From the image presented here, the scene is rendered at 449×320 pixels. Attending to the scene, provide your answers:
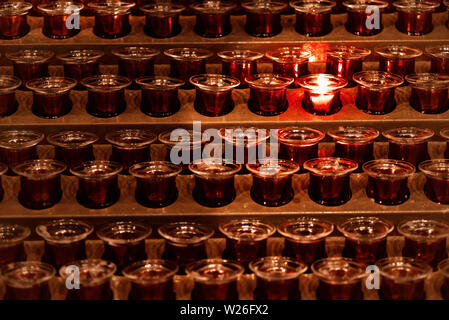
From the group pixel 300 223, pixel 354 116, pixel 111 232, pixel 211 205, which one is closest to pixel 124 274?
pixel 111 232

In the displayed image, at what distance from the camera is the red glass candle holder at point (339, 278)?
5.62 ft

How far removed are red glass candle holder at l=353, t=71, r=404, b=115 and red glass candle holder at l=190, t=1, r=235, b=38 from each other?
355 millimetres

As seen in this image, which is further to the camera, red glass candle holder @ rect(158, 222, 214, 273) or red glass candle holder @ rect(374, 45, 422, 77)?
red glass candle holder @ rect(374, 45, 422, 77)

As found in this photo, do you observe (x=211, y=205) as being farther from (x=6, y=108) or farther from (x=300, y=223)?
(x=6, y=108)

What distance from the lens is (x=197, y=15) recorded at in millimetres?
2154

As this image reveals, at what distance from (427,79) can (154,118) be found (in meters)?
0.65

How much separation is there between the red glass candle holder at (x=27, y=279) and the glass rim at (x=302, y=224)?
48cm

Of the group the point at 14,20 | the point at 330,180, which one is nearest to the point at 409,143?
the point at 330,180

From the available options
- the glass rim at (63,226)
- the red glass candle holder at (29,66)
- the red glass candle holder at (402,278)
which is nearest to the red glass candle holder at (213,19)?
the red glass candle holder at (29,66)

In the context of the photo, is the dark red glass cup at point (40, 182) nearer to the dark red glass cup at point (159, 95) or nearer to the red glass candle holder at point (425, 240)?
the dark red glass cup at point (159, 95)

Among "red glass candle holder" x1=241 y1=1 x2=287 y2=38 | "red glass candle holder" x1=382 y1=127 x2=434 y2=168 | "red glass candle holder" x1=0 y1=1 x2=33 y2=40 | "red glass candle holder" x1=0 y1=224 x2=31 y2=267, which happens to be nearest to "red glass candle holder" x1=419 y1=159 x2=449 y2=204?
"red glass candle holder" x1=382 y1=127 x2=434 y2=168

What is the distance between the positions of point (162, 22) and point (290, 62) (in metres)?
0.33

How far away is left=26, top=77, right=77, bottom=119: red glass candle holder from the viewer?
1979 millimetres

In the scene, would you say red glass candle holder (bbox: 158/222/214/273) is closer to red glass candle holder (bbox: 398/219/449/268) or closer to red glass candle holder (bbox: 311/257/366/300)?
red glass candle holder (bbox: 311/257/366/300)
